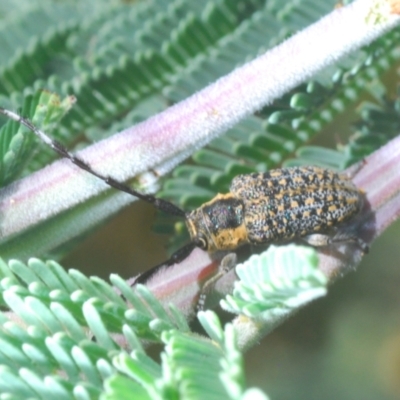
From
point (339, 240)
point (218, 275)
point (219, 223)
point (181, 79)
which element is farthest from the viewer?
point (181, 79)

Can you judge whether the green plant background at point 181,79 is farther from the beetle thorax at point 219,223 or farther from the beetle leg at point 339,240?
the beetle leg at point 339,240

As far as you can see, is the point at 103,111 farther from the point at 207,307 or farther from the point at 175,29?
the point at 207,307

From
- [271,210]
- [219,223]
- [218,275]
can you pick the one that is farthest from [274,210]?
[218,275]

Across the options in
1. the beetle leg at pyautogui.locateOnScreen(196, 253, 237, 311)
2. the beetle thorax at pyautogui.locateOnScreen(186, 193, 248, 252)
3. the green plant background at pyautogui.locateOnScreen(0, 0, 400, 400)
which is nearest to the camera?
the beetle leg at pyautogui.locateOnScreen(196, 253, 237, 311)

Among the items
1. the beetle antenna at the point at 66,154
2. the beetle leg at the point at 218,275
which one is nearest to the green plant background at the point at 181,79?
the beetle antenna at the point at 66,154

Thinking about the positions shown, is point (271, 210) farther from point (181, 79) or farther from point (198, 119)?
point (181, 79)

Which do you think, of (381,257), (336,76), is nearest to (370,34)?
(336,76)

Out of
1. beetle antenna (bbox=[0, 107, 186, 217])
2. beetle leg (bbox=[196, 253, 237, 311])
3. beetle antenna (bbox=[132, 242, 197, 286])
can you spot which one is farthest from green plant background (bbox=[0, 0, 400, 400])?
beetle leg (bbox=[196, 253, 237, 311])

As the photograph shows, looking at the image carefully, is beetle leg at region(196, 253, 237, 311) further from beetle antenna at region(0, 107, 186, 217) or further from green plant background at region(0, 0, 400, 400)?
green plant background at region(0, 0, 400, 400)

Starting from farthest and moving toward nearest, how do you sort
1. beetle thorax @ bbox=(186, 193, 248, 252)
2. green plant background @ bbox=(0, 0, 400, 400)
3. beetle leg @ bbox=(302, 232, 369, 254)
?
1. green plant background @ bbox=(0, 0, 400, 400)
2. beetle thorax @ bbox=(186, 193, 248, 252)
3. beetle leg @ bbox=(302, 232, 369, 254)
